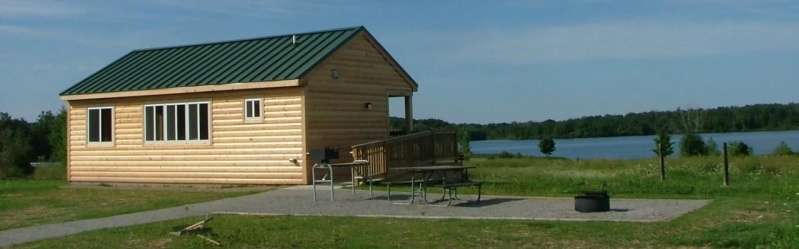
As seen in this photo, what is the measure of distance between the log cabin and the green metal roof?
0.05 meters

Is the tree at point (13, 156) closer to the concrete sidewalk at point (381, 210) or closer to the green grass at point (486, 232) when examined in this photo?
the concrete sidewalk at point (381, 210)

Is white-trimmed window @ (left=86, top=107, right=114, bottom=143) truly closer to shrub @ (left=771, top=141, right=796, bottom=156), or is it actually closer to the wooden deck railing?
the wooden deck railing

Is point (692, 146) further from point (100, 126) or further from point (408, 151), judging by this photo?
point (100, 126)

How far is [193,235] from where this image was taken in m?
11.6

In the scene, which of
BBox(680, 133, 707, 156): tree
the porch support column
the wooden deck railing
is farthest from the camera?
BBox(680, 133, 707, 156): tree

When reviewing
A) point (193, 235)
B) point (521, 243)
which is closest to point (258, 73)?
point (193, 235)

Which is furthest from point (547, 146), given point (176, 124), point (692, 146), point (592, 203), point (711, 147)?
Answer: point (592, 203)

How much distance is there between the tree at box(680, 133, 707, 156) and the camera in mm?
42375

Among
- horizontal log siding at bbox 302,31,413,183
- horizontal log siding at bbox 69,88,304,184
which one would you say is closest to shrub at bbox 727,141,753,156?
horizontal log siding at bbox 302,31,413,183

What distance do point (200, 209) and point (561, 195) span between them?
6.37 metres

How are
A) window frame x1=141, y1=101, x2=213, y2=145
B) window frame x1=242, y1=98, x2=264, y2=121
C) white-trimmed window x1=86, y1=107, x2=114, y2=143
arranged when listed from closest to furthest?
window frame x1=242, y1=98, x2=264, y2=121 < window frame x1=141, y1=101, x2=213, y2=145 < white-trimmed window x1=86, y1=107, x2=114, y2=143

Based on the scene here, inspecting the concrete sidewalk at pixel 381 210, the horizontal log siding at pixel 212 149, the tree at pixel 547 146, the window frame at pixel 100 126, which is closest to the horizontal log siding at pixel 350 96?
the horizontal log siding at pixel 212 149

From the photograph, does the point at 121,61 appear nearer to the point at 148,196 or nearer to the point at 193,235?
the point at 148,196

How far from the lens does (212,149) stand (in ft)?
72.7
